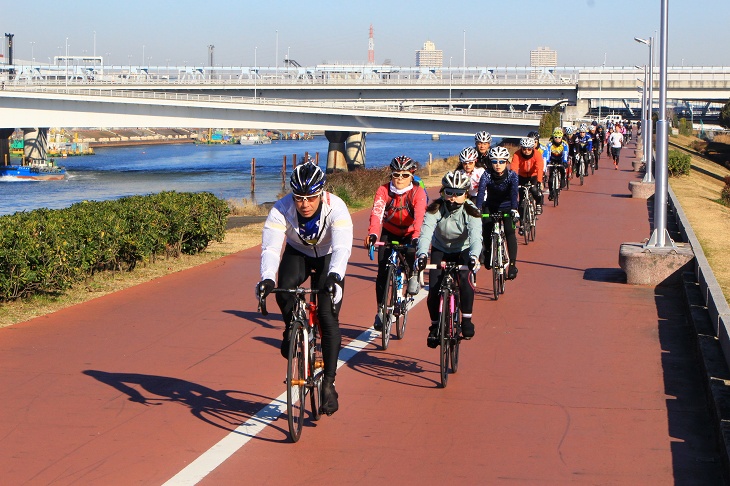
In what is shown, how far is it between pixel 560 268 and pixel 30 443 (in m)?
9.98

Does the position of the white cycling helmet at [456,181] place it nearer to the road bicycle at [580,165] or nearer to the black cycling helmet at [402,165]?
the black cycling helmet at [402,165]

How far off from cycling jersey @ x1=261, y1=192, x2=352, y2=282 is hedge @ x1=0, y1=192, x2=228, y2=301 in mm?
5029

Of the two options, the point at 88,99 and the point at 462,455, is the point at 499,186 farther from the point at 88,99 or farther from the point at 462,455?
the point at 88,99

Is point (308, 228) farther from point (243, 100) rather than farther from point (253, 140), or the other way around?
point (253, 140)

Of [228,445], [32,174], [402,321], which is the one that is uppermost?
[32,174]

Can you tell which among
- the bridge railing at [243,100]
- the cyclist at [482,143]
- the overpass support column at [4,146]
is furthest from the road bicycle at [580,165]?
the overpass support column at [4,146]

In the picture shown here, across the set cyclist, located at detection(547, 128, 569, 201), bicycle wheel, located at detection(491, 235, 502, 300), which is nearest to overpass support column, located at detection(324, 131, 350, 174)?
cyclist, located at detection(547, 128, 569, 201)

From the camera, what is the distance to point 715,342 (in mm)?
8977

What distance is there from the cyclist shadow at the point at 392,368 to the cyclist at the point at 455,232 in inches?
20.6

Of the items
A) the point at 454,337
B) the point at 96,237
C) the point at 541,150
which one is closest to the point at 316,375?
the point at 454,337

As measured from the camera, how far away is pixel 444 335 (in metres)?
7.99

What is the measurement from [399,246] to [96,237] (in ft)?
15.2

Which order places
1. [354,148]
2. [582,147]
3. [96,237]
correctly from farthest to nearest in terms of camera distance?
[354,148] → [582,147] → [96,237]

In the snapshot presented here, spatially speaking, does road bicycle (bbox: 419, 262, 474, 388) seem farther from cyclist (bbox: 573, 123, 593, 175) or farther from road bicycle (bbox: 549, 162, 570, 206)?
cyclist (bbox: 573, 123, 593, 175)
